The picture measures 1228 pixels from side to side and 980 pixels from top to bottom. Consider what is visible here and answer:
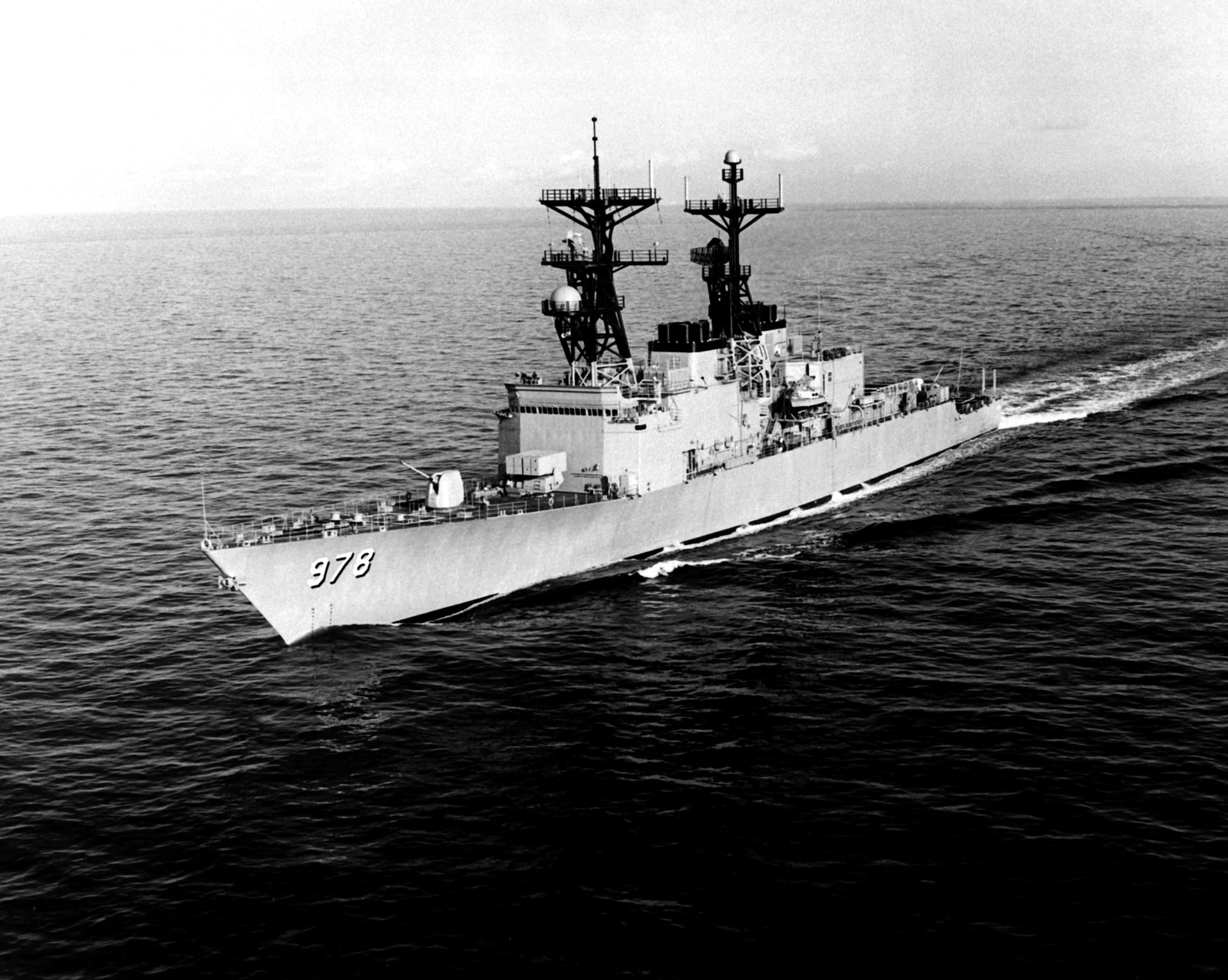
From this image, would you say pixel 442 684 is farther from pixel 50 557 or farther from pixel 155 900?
pixel 50 557

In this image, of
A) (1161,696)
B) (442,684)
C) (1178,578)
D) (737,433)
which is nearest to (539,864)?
(442,684)

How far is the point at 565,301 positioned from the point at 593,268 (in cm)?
224

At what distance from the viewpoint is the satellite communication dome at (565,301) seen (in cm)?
4384

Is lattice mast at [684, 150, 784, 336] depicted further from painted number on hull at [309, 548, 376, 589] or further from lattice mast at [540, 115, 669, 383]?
painted number on hull at [309, 548, 376, 589]

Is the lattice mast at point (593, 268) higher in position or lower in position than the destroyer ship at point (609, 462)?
higher

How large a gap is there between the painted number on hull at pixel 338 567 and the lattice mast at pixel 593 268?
1309 cm

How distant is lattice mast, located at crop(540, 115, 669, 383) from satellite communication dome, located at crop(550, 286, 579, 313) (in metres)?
0.03

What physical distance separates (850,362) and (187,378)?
1732 inches

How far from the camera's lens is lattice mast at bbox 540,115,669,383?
44.3m

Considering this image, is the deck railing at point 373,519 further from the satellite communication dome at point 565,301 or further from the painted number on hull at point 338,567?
the satellite communication dome at point 565,301

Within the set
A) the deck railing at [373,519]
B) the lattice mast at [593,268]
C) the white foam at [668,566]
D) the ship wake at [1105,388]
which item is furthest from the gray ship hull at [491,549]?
the ship wake at [1105,388]

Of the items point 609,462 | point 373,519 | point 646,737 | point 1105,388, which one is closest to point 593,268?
point 609,462

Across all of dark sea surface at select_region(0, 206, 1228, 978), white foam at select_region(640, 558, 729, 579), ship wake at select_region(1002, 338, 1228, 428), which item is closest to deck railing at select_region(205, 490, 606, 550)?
dark sea surface at select_region(0, 206, 1228, 978)

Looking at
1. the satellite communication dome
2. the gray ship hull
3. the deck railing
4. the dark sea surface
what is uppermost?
the satellite communication dome
